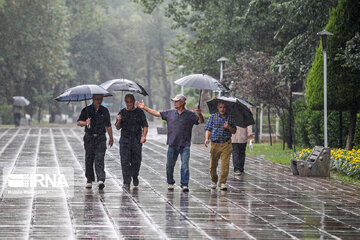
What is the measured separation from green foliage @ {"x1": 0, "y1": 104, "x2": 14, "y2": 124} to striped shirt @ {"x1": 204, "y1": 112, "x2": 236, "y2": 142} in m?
43.4

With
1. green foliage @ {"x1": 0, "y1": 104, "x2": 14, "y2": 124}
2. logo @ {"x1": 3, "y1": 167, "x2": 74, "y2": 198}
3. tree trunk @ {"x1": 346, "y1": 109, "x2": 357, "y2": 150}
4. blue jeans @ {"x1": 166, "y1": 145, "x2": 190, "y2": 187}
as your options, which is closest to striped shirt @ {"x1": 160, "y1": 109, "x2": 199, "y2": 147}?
blue jeans @ {"x1": 166, "y1": 145, "x2": 190, "y2": 187}

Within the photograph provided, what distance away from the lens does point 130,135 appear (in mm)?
13086

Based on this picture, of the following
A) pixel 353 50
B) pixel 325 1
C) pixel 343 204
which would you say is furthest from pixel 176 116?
pixel 325 1

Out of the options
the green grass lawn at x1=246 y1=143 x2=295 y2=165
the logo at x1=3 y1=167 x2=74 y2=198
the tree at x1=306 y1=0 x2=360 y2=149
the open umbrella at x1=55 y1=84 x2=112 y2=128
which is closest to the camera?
the logo at x1=3 y1=167 x2=74 y2=198

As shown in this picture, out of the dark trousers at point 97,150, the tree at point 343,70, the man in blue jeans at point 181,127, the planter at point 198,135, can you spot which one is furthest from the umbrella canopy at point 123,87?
the planter at point 198,135

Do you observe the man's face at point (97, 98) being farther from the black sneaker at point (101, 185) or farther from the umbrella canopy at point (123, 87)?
the black sneaker at point (101, 185)

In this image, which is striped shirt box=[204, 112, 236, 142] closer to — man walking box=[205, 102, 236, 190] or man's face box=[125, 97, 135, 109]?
man walking box=[205, 102, 236, 190]

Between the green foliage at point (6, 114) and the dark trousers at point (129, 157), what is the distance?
1688 inches

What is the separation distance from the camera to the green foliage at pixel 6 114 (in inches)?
2153

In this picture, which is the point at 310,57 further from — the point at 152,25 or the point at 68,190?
the point at 152,25

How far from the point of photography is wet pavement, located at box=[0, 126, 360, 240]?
8672 mm

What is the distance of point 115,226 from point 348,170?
317 inches

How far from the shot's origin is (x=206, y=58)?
35438 mm

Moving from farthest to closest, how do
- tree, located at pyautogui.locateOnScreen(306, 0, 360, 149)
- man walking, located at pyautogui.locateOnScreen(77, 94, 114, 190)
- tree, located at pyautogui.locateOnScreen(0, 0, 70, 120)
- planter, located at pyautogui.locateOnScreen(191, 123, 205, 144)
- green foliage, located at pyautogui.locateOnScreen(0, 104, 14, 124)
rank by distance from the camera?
green foliage, located at pyautogui.locateOnScreen(0, 104, 14, 124), tree, located at pyautogui.locateOnScreen(0, 0, 70, 120), planter, located at pyautogui.locateOnScreen(191, 123, 205, 144), tree, located at pyautogui.locateOnScreen(306, 0, 360, 149), man walking, located at pyautogui.locateOnScreen(77, 94, 114, 190)
